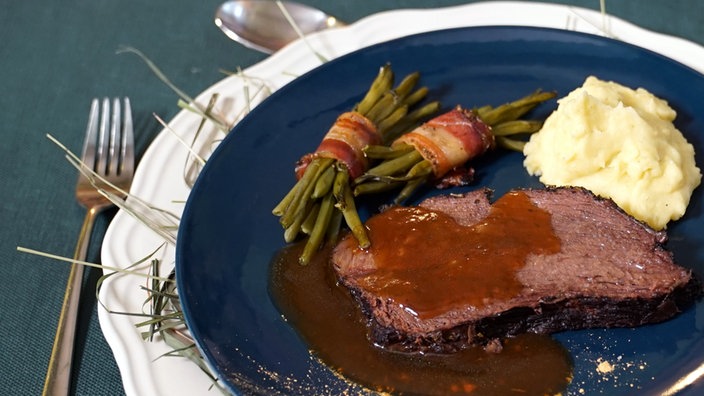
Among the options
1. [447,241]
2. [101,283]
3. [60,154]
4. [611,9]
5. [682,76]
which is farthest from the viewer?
[611,9]

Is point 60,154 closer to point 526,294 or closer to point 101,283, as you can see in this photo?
point 101,283

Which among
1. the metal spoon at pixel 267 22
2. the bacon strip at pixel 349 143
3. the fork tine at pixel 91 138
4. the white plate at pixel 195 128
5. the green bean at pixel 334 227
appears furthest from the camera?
the metal spoon at pixel 267 22

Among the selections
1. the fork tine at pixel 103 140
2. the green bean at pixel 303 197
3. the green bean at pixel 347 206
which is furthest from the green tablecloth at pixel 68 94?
the green bean at pixel 347 206

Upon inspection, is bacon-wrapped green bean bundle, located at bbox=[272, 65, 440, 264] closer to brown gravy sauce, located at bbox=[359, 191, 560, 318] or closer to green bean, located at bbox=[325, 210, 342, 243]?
green bean, located at bbox=[325, 210, 342, 243]

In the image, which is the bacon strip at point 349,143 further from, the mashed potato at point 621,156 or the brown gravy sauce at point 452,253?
the mashed potato at point 621,156

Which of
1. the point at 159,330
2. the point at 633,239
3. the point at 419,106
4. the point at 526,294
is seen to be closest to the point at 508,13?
the point at 419,106

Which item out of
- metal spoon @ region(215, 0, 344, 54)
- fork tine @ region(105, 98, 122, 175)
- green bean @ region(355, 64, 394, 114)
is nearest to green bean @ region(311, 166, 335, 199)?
green bean @ region(355, 64, 394, 114)
